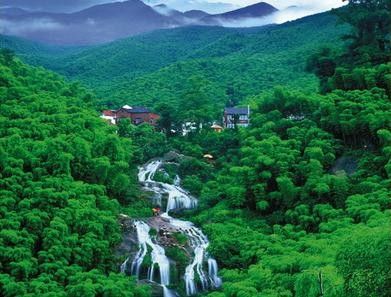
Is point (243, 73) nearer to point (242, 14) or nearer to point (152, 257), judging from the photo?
point (152, 257)

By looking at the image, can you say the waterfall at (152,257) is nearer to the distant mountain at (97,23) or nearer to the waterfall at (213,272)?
the waterfall at (213,272)

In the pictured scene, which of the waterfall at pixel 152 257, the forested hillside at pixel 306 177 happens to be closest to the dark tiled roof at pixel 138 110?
the forested hillside at pixel 306 177

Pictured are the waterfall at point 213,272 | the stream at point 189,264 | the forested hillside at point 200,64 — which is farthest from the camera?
the forested hillside at point 200,64

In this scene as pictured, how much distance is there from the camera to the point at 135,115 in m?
53.0

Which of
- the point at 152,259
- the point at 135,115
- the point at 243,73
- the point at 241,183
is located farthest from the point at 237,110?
the point at 152,259

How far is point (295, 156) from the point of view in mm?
29406

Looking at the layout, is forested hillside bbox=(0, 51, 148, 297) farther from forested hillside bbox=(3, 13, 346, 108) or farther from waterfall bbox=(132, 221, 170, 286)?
forested hillside bbox=(3, 13, 346, 108)

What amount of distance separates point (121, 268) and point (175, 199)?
8738mm

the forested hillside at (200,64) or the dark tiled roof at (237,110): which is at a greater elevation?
the forested hillside at (200,64)

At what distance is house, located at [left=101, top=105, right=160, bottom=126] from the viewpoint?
173 ft

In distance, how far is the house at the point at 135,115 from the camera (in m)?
52.6

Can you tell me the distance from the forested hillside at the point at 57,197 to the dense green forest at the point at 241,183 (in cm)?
6

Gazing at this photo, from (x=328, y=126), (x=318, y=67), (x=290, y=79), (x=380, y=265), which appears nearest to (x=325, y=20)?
(x=290, y=79)

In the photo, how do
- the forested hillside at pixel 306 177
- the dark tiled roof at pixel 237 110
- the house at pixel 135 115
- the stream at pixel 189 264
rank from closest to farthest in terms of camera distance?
1. the forested hillside at pixel 306 177
2. the stream at pixel 189 264
3. the dark tiled roof at pixel 237 110
4. the house at pixel 135 115
